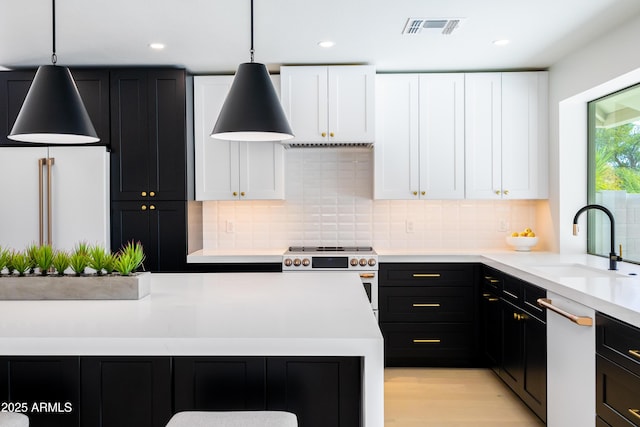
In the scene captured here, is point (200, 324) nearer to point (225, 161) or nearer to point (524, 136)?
point (225, 161)

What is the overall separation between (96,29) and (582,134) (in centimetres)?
374

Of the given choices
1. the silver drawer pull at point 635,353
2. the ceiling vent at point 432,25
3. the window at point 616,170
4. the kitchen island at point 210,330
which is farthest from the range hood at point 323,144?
the silver drawer pull at point 635,353

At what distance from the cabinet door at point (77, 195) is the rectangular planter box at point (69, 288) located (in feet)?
6.38

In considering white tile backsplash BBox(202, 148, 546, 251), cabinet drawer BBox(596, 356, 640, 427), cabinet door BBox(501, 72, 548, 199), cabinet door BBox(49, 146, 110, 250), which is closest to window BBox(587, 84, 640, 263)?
cabinet door BBox(501, 72, 548, 199)

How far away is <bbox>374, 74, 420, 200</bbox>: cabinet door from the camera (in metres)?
4.37

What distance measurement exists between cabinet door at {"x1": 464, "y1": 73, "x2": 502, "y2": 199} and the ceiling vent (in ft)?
3.28

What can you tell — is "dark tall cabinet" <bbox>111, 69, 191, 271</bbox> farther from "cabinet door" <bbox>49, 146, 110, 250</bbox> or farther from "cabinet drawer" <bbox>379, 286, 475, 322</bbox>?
"cabinet drawer" <bbox>379, 286, 475, 322</bbox>

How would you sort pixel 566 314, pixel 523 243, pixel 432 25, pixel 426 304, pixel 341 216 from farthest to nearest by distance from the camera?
pixel 341 216
pixel 523 243
pixel 426 304
pixel 432 25
pixel 566 314

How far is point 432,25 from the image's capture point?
10.9 feet

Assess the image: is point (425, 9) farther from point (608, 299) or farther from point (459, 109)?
point (608, 299)

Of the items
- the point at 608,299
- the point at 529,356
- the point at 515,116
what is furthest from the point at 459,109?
the point at 608,299

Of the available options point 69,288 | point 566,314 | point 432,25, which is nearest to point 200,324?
point 69,288

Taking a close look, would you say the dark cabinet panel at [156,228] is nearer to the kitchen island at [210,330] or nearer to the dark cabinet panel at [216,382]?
the kitchen island at [210,330]

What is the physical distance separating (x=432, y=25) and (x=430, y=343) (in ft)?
8.08
